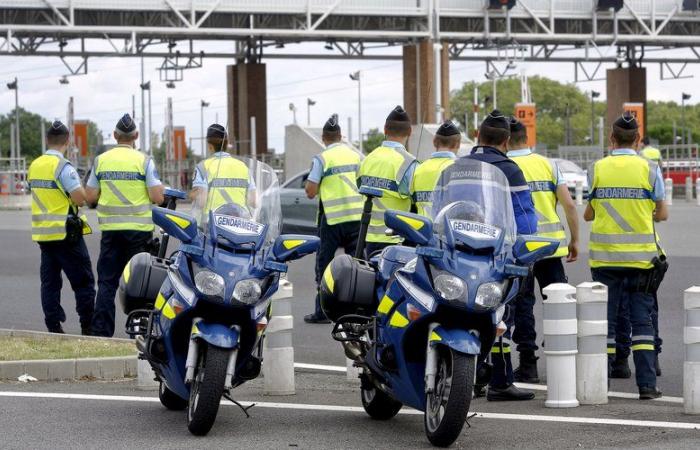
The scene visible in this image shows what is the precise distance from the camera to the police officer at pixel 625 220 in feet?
32.8

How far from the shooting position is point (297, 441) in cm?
790

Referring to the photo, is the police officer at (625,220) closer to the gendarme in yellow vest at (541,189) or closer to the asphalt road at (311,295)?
the gendarme in yellow vest at (541,189)

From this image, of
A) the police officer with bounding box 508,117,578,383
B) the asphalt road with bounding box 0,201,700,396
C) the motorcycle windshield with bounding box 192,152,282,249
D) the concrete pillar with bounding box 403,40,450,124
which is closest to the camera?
the motorcycle windshield with bounding box 192,152,282,249

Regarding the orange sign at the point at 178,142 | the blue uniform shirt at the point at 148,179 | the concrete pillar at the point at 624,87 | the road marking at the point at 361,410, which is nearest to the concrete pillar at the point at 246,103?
the orange sign at the point at 178,142

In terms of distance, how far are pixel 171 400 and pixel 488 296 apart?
2592 millimetres

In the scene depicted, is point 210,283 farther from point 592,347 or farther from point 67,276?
point 67,276

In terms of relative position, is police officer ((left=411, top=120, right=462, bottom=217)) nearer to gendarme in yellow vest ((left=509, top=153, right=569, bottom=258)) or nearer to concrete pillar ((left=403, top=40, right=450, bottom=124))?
gendarme in yellow vest ((left=509, top=153, right=569, bottom=258))

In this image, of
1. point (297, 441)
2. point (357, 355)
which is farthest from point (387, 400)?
point (297, 441)

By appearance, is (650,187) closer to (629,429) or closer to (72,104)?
(629,429)

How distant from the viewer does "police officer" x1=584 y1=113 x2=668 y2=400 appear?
32.8 ft

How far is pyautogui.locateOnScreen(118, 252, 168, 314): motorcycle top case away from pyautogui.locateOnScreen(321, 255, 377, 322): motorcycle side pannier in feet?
3.65

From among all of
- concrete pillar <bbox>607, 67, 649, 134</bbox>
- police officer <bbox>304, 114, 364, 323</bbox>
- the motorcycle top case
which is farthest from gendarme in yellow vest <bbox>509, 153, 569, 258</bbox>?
concrete pillar <bbox>607, 67, 649, 134</bbox>

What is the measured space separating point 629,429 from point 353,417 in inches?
68.1

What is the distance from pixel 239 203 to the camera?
327 inches
